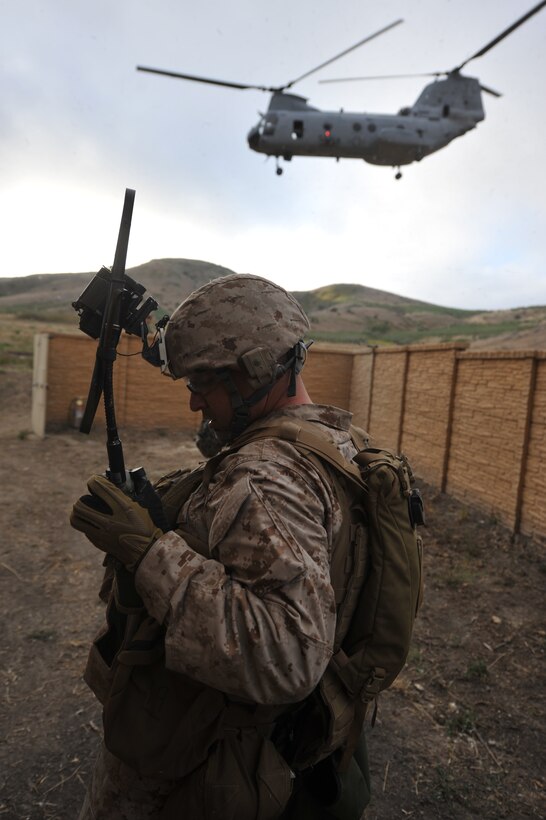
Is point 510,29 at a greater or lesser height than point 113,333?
greater

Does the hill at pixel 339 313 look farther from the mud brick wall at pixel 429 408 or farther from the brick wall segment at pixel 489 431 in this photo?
the mud brick wall at pixel 429 408

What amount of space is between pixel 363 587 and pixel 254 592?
0.45 m

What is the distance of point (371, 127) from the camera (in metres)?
12.4

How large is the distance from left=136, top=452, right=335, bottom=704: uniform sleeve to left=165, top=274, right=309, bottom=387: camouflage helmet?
40 centimetres

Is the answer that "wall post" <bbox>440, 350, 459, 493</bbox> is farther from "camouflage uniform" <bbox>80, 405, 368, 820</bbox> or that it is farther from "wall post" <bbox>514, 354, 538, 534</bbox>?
"camouflage uniform" <bbox>80, 405, 368, 820</bbox>

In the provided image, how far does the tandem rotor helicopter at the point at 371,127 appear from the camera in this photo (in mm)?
12383

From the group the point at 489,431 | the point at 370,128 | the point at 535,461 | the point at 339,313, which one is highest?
the point at 370,128

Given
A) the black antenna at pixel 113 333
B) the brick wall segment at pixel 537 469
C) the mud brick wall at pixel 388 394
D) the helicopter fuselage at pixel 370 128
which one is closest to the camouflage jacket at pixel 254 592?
the black antenna at pixel 113 333

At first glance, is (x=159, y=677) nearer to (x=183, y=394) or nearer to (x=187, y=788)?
(x=187, y=788)

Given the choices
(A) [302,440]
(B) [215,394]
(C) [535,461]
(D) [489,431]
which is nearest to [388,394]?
(D) [489,431]

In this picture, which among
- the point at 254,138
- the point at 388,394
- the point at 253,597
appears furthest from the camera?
the point at 254,138

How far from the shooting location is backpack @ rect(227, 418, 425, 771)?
4.31 feet

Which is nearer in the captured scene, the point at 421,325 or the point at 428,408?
the point at 428,408

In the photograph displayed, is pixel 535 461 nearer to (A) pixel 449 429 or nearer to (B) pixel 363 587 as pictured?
(A) pixel 449 429
